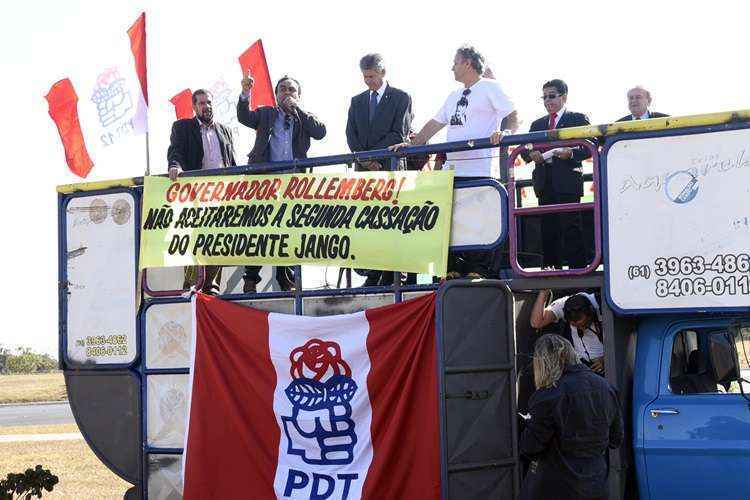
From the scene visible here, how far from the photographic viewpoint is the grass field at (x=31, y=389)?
111ft

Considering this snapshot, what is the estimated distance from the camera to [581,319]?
24.8 feet

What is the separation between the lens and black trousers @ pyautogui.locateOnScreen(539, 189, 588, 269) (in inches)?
307

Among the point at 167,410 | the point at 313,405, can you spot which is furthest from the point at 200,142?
the point at 313,405

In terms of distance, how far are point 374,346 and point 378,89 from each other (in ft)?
7.79

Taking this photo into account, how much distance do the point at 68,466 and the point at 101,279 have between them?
5910 millimetres

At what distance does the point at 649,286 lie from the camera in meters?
7.09

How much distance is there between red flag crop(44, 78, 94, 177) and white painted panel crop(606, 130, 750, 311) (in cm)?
620

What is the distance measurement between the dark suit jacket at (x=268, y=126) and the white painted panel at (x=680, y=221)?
303cm

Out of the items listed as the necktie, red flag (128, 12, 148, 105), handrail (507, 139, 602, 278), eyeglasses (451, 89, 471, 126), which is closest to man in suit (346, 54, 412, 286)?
the necktie

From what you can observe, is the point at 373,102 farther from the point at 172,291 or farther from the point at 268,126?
the point at 172,291

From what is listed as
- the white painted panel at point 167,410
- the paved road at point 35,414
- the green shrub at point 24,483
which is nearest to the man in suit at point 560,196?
the white painted panel at point 167,410

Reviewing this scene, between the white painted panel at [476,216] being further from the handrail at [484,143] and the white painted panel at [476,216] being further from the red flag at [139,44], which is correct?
the red flag at [139,44]

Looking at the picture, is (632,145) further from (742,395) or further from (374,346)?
(374,346)

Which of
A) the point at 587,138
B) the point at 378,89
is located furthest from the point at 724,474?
the point at 378,89
